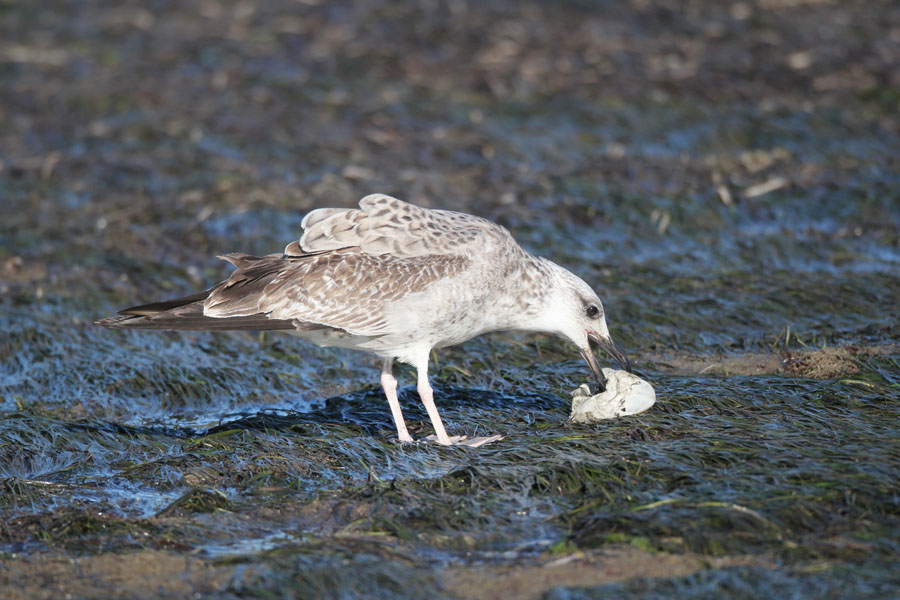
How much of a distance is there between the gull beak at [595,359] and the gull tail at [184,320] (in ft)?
6.03

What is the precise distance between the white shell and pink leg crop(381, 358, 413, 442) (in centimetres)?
100

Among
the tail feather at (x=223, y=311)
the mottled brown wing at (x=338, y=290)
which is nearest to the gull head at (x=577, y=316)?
the mottled brown wing at (x=338, y=290)

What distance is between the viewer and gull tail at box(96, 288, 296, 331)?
Answer: 21.1ft

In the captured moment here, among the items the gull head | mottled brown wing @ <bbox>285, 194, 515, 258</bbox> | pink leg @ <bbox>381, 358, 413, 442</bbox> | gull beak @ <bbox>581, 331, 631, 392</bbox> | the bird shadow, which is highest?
mottled brown wing @ <bbox>285, 194, 515, 258</bbox>

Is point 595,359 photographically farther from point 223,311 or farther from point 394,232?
point 223,311

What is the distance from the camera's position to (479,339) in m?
8.33

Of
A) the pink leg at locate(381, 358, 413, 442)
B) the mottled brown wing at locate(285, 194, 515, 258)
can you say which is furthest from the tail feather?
the pink leg at locate(381, 358, 413, 442)

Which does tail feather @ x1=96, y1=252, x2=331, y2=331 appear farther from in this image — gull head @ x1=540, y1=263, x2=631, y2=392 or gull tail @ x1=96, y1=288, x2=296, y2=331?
gull head @ x1=540, y1=263, x2=631, y2=392

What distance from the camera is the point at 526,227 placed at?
10039mm

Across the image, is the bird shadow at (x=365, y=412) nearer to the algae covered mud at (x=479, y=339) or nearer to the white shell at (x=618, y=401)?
the algae covered mud at (x=479, y=339)

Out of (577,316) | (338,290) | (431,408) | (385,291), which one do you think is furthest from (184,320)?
(577,316)

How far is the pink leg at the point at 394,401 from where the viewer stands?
6625 millimetres

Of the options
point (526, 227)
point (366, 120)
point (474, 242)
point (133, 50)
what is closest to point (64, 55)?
point (133, 50)

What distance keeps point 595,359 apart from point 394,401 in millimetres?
1283
